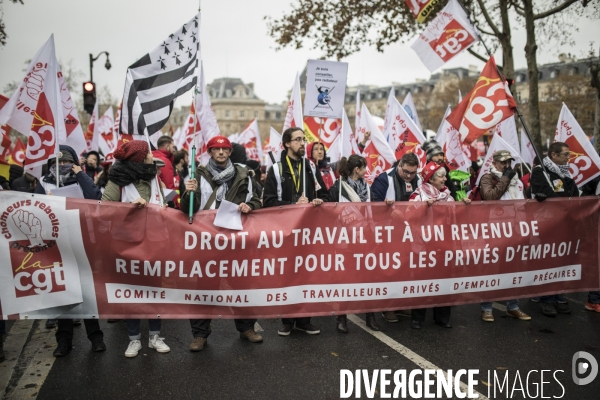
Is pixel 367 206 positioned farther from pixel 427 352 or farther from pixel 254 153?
pixel 254 153

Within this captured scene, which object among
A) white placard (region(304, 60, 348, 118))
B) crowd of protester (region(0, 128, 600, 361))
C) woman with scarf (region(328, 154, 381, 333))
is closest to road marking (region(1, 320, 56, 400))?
crowd of protester (region(0, 128, 600, 361))

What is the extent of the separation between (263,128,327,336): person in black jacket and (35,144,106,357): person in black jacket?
6.04 ft

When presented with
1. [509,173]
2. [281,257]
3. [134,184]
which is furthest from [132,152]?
[509,173]

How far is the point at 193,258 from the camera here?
16.5ft

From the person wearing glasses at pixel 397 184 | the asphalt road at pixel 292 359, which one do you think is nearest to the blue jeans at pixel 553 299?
the asphalt road at pixel 292 359

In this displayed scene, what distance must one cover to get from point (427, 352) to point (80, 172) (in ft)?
13.1

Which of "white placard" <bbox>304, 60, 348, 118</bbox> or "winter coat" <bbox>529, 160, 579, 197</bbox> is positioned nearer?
"winter coat" <bbox>529, 160, 579, 197</bbox>

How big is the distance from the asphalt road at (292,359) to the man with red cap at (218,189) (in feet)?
0.65

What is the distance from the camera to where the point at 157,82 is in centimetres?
542

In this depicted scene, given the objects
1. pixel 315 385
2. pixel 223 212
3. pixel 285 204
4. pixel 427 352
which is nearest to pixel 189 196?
pixel 223 212

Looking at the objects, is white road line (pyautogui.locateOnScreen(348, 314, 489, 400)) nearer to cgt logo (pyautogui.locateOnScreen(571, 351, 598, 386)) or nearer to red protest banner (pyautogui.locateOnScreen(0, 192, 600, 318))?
red protest banner (pyautogui.locateOnScreen(0, 192, 600, 318))

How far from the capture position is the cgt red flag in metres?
6.50

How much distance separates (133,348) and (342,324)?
2.19 metres

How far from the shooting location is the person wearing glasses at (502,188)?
6.09 metres
